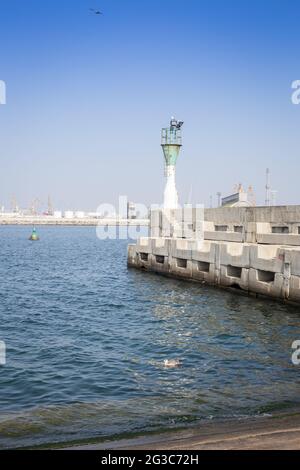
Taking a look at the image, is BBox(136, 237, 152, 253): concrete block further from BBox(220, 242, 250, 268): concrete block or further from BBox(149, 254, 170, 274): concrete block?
BBox(220, 242, 250, 268): concrete block

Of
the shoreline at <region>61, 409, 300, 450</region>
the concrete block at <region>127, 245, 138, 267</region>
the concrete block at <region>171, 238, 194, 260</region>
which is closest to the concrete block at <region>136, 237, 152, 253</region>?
the concrete block at <region>127, 245, 138, 267</region>

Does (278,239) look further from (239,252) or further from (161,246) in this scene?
(161,246)

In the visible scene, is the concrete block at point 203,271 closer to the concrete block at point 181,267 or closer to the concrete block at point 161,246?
the concrete block at point 181,267

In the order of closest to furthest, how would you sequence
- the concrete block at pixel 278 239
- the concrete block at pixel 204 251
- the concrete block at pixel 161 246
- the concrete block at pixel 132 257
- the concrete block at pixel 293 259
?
the concrete block at pixel 293 259 < the concrete block at pixel 278 239 < the concrete block at pixel 204 251 < the concrete block at pixel 161 246 < the concrete block at pixel 132 257

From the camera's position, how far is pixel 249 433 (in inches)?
271

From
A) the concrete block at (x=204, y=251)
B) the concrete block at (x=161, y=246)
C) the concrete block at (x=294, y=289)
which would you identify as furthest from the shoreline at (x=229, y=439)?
the concrete block at (x=161, y=246)

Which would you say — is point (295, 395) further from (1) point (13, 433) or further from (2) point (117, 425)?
(1) point (13, 433)

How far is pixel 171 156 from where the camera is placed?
145ft

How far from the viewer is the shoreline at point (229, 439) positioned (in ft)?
20.9

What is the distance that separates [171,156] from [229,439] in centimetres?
3889

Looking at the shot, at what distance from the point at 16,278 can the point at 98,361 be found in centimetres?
2120

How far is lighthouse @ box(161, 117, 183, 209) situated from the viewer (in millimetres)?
43156

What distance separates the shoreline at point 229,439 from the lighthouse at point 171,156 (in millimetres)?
35776
